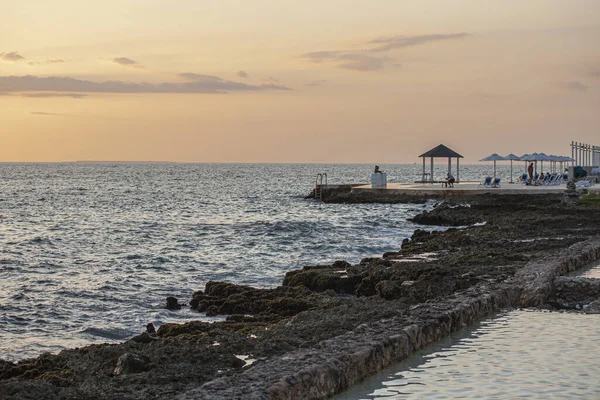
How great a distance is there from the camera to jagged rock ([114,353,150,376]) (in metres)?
8.27

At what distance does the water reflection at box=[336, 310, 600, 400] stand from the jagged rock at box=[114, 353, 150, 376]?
2190 mm

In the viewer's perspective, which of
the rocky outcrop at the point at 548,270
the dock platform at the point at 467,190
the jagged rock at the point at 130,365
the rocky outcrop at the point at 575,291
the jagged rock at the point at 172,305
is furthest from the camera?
the dock platform at the point at 467,190

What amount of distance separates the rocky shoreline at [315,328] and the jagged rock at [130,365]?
0.04 ft

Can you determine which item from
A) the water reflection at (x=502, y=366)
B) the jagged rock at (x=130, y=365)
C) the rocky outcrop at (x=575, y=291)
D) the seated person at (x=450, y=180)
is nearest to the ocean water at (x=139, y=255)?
the seated person at (x=450, y=180)

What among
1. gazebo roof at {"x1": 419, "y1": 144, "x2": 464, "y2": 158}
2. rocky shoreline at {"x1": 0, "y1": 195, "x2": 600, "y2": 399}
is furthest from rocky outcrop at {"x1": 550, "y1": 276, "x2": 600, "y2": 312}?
gazebo roof at {"x1": 419, "y1": 144, "x2": 464, "y2": 158}

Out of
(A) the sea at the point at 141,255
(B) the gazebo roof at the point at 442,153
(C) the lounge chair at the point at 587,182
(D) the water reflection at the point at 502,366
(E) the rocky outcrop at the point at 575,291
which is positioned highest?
(B) the gazebo roof at the point at 442,153

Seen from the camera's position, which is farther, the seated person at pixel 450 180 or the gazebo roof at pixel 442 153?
the gazebo roof at pixel 442 153

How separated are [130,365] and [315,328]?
111 inches

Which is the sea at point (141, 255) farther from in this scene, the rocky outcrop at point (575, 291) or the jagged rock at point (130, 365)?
the jagged rock at point (130, 365)

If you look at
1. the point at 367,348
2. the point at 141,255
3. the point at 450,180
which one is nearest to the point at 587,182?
the point at 450,180

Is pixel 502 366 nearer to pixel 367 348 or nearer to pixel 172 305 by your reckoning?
pixel 367 348

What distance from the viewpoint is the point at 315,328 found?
33.9 ft

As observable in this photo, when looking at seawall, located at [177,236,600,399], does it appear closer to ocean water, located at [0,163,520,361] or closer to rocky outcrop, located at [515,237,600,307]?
rocky outcrop, located at [515,237,600,307]

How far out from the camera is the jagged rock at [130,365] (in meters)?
8.27
